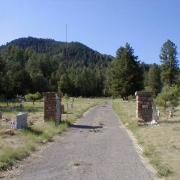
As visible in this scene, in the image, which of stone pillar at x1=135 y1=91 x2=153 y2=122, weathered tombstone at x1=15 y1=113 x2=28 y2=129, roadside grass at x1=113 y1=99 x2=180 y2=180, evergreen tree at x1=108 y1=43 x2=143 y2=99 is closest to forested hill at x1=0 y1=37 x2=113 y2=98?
evergreen tree at x1=108 y1=43 x2=143 y2=99

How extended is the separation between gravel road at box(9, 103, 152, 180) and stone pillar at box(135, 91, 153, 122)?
9493 millimetres

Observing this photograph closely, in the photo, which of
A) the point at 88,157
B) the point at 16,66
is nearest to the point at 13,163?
the point at 88,157

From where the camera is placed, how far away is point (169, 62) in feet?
373

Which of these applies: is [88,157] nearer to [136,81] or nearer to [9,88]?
[136,81]

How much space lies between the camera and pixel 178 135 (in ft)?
70.9

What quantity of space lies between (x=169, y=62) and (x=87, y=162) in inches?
3988

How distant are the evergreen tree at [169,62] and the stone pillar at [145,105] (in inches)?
3263

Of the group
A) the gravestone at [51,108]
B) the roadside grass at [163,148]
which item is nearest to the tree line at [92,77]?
the gravestone at [51,108]

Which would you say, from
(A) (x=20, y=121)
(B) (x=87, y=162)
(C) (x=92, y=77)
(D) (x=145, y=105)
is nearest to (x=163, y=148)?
(B) (x=87, y=162)

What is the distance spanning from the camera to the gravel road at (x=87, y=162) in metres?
12.2

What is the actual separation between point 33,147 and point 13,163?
3783 mm

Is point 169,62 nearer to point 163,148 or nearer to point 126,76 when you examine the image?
point 126,76

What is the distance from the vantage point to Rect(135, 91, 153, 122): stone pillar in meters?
30.6

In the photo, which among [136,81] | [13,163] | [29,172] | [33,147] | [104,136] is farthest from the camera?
[136,81]
